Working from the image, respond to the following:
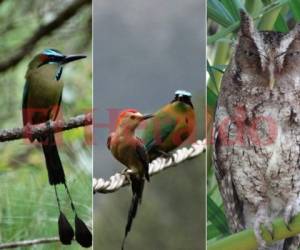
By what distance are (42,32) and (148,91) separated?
57 cm

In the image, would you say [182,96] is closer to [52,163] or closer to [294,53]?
[294,53]

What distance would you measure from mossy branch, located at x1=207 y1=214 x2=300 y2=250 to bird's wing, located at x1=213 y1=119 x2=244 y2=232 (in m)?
0.05

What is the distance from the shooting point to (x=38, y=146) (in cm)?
399

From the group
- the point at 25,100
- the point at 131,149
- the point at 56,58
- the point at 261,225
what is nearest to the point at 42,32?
the point at 56,58

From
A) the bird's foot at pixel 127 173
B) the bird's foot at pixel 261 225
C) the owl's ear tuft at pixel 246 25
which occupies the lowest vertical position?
the bird's foot at pixel 261 225

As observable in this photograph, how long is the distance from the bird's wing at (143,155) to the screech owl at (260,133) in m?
0.32

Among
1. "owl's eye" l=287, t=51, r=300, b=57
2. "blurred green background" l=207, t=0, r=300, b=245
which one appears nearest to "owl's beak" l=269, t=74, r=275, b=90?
"owl's eye" l=287, t=51, r=300, b=57

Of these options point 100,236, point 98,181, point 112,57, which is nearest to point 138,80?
point 112,57

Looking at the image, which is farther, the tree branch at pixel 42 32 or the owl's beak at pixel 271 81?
the tree branch at pixel 42 32

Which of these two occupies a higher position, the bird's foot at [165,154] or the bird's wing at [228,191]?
the bird's foot at [165,154]

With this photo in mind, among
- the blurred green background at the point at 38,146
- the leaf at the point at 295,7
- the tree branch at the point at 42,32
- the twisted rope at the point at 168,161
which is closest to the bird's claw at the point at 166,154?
the twisted rope at the point at 168,161

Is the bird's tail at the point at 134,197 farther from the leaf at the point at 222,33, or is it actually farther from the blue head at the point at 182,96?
the leaf at the point at 222,33

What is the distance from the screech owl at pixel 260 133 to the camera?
3867mm

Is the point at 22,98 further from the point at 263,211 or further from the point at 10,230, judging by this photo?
the point at 263,211
